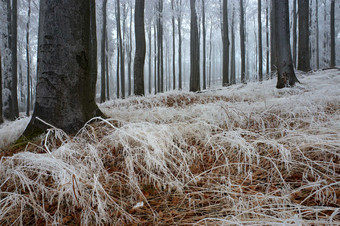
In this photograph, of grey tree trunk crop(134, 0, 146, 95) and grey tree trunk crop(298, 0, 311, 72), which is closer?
grey tree trunk crop(134, 0, 146, 95)

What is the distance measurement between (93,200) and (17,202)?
40 cm

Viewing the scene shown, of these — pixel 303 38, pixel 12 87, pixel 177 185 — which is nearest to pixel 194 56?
pixel 303 38

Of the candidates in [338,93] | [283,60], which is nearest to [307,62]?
[283,60]

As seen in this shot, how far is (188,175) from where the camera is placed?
1.20m

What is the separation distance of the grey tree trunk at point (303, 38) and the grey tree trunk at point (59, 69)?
862 cm

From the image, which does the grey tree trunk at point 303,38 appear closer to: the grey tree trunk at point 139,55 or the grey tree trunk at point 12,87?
the grey tree trunk at point 139,55

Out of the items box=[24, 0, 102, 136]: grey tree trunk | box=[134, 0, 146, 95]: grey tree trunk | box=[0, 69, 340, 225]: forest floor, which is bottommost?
box=[0, 69, 340, 225]: forest floor

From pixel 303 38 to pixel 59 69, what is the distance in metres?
9.09

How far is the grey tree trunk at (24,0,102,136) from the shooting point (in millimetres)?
2008

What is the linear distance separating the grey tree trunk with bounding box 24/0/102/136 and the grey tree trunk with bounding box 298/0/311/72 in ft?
28.3

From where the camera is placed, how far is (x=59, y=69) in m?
2.04

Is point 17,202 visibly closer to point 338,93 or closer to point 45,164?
point 45,164

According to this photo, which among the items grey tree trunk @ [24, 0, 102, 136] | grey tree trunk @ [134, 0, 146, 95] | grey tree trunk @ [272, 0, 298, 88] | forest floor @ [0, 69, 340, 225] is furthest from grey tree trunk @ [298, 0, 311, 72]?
grey tree trunk @ [24, 0, 102, 136]

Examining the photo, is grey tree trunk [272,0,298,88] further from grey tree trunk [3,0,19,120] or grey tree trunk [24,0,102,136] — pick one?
grey tree trunk [3,0,19,120]
